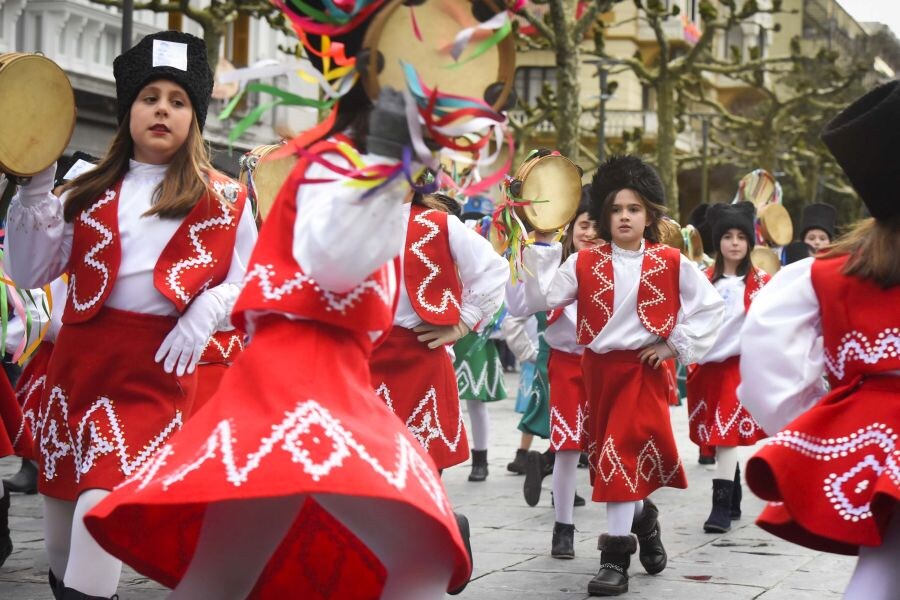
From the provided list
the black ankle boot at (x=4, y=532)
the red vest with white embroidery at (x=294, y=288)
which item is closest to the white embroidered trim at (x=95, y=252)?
the red vest with white embroidery at (x=294, y=288)

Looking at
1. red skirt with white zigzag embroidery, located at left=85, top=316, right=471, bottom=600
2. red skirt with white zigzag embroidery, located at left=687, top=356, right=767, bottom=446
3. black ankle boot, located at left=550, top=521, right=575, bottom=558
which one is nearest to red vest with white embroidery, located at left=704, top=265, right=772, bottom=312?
red skirt with white zigzag embroidery, located at left=687, top=356, right=767, bottom=446

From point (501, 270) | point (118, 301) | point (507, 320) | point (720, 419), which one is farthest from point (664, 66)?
point (118, 301)

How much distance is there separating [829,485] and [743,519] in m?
5.09

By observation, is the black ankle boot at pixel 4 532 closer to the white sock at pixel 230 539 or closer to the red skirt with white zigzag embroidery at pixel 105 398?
the red skirt with white zigzag embroidery at pixel 105 398

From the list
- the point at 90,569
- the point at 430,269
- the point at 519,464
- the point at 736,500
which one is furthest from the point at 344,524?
the point at 519,464

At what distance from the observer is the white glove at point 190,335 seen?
14.8 ft

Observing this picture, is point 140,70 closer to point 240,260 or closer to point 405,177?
point 240,260

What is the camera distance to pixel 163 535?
3.55 m

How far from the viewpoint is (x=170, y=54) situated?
4.75 metres

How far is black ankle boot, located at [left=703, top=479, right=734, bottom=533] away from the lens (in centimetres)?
809

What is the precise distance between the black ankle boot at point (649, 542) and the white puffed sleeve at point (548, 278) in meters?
1.04

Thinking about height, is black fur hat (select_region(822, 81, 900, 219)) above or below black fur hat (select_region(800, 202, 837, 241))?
above

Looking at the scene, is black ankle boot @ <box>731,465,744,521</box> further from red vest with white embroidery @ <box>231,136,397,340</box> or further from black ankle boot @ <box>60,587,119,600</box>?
red vest with white embroidery @ <box>231,136,397,340</box>

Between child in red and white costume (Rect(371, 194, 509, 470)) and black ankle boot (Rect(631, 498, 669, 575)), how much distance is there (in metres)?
0.98
